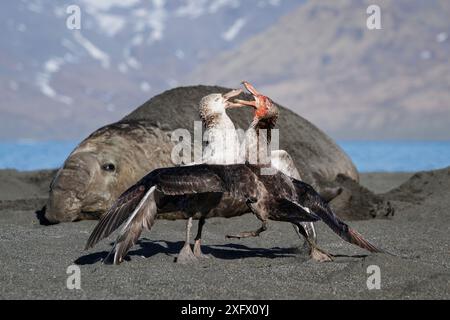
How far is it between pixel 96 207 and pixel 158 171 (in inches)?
134

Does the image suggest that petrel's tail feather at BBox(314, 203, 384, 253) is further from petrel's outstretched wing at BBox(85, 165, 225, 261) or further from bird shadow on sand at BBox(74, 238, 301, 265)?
petrel's outstretched wing at BBox(85, 165, 225, 261)

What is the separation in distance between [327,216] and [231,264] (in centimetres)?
91

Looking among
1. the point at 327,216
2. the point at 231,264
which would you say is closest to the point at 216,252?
the point at 231,264

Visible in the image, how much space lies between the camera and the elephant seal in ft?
31.5

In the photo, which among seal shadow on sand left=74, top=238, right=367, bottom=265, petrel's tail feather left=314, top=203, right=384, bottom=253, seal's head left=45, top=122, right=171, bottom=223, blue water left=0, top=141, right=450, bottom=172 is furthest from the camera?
blue water left=0, top=141, right=450, bottom=172

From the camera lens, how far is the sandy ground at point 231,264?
208 inches

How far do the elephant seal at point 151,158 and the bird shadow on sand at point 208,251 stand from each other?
1.75 meters

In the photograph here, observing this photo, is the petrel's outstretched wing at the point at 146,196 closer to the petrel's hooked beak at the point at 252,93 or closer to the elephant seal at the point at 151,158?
the petrel's hooked beak at the point at 252,93

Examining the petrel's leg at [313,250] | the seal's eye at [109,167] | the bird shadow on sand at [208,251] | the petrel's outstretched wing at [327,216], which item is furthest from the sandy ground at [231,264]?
the seal's eye at [109,167]

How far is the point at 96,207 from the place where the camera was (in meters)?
9.67

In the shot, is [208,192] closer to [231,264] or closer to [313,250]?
[231,264]

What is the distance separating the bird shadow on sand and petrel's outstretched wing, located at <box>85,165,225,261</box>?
0.52 m

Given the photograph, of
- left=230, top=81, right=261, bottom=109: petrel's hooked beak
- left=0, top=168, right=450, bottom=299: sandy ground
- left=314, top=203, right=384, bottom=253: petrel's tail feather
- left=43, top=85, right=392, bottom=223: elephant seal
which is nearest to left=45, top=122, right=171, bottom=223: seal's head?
left=43, top=85, right=392, bottom=223: elephant seal

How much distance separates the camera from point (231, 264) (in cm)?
660
